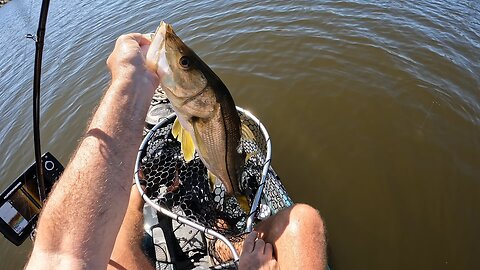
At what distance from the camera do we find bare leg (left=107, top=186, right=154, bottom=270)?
115 inches

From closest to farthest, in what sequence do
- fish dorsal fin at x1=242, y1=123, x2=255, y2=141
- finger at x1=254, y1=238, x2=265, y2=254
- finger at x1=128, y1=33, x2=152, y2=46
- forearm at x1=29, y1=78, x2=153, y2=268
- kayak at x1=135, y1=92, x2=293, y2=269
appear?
1. forearm at x1=29, y1=78, x2=153, y2=268
2. finger at x1=128, y1=33, x2=152, y2=46
3. finger at x1=254, y1=238, x2=265, y2=254
4. fish dorsal fin at x1=242, y1=123, x2=255, y2=141
5. kayak at x1=135, y1=92, x2=293, y2=269

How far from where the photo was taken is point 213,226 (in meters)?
3.10

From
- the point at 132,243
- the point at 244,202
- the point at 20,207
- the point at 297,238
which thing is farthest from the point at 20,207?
the point at 297,238

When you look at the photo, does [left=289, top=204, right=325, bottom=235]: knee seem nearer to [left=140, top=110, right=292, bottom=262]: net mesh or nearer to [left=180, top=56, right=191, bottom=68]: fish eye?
[left=140, top=110, right=292, bottom=262]: net mesh

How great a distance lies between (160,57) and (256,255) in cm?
156

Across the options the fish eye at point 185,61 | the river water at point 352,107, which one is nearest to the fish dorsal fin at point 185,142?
the fish eye at point 185,61

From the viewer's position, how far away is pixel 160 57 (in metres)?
2.17

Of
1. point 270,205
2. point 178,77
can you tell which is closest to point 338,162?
point 270,205

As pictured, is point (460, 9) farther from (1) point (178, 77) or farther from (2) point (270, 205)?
(1) point (178, 77)

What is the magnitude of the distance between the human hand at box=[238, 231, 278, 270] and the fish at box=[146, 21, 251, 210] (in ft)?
Result: 1.46

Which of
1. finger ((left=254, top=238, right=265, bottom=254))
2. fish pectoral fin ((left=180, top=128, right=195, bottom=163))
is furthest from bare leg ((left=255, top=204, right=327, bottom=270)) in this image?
fish pectoral fin ((left=180, top=128, right=195, bottom=163))

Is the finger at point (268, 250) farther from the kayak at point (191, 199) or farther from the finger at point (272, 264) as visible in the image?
the kayak at point (191, 199)

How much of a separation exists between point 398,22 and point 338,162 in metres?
3.67

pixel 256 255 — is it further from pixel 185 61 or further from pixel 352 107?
pixel 352 107
